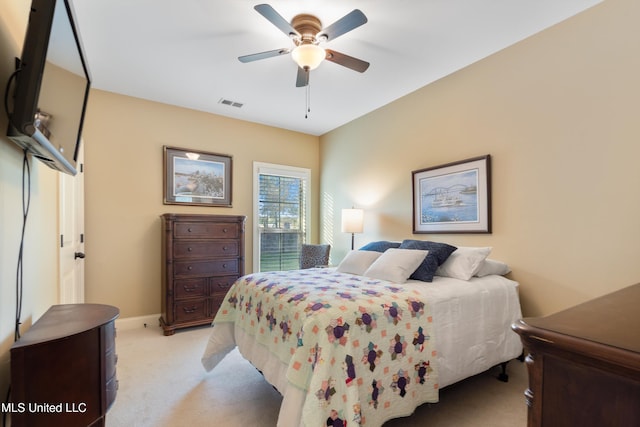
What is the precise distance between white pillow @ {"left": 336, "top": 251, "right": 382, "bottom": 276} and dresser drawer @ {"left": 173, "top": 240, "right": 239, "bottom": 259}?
161 cm

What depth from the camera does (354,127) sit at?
4.36 meters

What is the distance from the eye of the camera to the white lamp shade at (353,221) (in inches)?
152

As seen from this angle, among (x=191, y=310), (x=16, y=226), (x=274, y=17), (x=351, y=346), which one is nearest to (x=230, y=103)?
(x=274, y=17)

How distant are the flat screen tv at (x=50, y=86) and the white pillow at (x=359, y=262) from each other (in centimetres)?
214

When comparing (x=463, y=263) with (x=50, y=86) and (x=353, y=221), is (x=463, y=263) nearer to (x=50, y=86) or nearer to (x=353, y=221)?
(x=353, y=221)

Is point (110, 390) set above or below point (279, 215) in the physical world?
below

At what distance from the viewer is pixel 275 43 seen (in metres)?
2.54

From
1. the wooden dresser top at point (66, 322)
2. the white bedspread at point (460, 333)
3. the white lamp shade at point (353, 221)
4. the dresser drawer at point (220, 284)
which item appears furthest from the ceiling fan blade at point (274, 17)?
the dresser drawer at point (220, 284)

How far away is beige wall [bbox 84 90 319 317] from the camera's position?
3.37 meters

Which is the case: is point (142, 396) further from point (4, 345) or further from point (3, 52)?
point (3, 52)

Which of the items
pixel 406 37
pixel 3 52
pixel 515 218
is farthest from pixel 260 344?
pixel 406 37

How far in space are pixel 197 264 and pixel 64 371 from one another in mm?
2397

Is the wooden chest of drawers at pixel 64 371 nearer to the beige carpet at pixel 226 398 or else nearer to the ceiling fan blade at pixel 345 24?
the beige carpet at pixel 226 398

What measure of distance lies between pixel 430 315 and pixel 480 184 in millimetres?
1544
